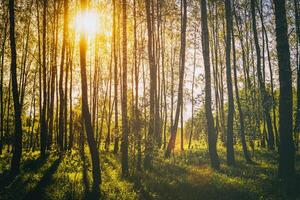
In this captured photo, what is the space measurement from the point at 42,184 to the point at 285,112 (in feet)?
30.8

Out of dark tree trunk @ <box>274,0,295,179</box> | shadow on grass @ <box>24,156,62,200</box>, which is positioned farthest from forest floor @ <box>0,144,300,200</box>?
dark tree trunk @ <box>274,0,295,179</box>

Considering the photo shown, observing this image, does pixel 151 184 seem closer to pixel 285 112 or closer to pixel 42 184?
pixel 42 184

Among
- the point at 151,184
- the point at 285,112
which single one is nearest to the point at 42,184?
the point at 151,184

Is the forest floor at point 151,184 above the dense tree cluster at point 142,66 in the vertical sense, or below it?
below

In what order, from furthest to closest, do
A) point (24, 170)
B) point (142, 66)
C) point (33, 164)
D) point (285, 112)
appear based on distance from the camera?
point (142, 66), point (33, 164), point (24, 170), point (285, 112)

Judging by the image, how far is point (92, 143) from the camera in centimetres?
1151

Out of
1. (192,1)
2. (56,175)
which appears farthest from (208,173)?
(192,1)

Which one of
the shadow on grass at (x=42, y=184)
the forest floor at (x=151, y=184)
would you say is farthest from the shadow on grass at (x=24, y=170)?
the shadow on grass at (x=42, y=184)

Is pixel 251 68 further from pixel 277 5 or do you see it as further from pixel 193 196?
pixel 193 196

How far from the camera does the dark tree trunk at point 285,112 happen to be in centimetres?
1160

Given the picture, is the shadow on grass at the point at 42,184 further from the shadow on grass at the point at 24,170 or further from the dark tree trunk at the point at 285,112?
the dark tree trunk at the point at 285,112

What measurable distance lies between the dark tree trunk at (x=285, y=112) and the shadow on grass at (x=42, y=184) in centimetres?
872

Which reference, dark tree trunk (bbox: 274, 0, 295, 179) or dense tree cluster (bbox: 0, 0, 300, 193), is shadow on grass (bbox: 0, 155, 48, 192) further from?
dark tree trunk (bbox: 274, 0, 295, 179)

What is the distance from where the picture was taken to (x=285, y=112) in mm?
11742
